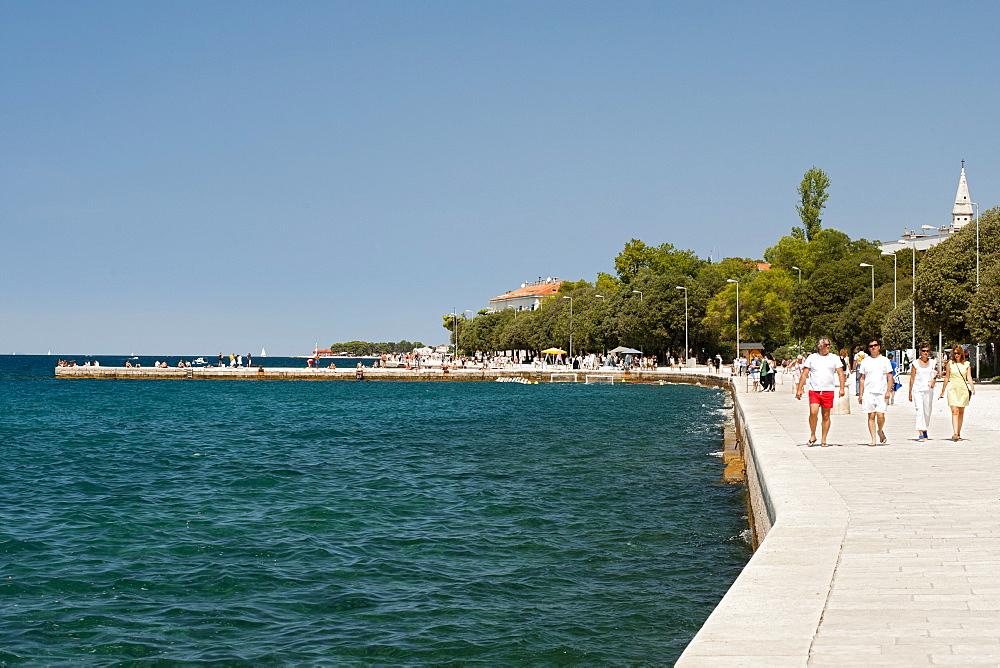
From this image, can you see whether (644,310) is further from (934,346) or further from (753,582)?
(753,582)

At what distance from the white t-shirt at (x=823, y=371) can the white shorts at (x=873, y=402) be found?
0.53 meters

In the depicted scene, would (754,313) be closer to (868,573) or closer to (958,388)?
(958,388)

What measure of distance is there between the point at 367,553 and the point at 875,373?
8.56 meters

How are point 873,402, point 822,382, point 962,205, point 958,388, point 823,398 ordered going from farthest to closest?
1. point 962,205
2. point 958,388
3. point 822,382
4. point 823,398
5. point 873,402

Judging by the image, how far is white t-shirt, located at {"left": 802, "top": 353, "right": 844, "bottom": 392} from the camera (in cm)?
1581

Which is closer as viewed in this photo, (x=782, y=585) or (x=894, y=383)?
(x=782, y=585)

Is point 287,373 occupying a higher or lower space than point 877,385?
lower

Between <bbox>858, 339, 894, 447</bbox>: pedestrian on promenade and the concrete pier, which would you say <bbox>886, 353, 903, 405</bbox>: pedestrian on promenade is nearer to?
<bbox>858, 339, 894, 447</bbox>: pedestrian on promenade

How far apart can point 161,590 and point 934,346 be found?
7060 cm

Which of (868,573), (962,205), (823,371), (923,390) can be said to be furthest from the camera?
(962,205)

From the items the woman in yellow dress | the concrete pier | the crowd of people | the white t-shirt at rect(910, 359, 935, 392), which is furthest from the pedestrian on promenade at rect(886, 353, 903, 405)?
the concrete pier

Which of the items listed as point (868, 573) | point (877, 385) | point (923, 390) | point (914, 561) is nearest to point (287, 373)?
point (923, 390)

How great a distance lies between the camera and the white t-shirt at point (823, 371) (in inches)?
623

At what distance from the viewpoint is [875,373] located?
614 inches
